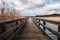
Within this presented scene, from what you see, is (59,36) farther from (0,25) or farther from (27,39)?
(27,39)

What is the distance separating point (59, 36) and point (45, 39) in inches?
97.1

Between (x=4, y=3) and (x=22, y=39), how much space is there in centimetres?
454

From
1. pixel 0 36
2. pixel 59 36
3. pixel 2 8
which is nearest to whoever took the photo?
pixel 0 36

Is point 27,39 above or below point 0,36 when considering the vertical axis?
below

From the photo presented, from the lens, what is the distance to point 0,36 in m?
3.16

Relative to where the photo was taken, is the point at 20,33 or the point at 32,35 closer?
the point at 32,35

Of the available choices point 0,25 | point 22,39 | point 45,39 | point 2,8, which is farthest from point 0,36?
point 2,8

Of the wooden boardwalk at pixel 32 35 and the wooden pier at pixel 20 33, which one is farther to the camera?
the wooden boardwalk at pixel 32 35

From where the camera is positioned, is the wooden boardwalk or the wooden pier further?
the wooden boardwalk

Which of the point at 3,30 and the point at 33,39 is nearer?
the point at 3,30

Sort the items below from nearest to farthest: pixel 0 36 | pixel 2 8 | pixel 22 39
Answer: pixel 0 36
pixel 22 39
pixel 2 8

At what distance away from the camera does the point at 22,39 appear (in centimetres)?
595

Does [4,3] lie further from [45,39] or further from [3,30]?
[3,30]

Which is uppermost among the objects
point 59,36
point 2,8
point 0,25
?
point 2,8
